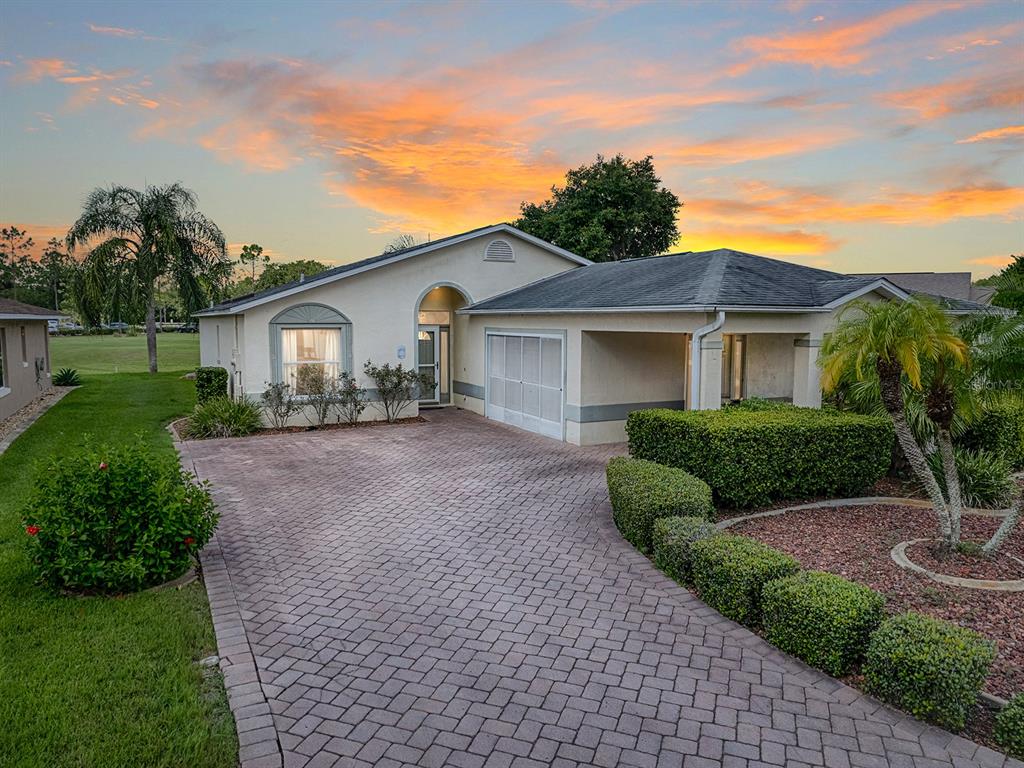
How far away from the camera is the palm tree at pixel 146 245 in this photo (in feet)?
88.4

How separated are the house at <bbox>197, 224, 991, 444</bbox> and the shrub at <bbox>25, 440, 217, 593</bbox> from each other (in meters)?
7.72

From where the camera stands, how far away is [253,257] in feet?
218

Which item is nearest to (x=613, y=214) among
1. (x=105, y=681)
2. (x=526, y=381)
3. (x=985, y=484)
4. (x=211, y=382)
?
(x=526, y=381)

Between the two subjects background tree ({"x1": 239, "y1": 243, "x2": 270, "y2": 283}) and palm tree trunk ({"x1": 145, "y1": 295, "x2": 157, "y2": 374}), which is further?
background tree ({"x1": 239, "y1": 243, "x2": 270, "y2": 283})

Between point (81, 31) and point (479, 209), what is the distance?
17.9 meters

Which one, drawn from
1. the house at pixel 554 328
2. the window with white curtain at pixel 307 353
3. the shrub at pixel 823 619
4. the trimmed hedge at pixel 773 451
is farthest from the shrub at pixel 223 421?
the shrub at pixel 823 619

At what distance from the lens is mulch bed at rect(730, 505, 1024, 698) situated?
16.9 ft

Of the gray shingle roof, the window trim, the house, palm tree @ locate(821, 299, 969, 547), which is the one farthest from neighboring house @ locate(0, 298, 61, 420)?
palm tree @ locate(821, 299, 969, 547)

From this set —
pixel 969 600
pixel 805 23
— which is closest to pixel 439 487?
pixel 969 600

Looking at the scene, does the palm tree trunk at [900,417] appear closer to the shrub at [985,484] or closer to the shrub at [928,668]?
the shrub at [985,484]

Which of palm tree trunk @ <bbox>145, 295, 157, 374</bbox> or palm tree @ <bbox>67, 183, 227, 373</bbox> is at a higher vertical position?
palm tree @ <bbox>67, 183, 227, 373</bbox>

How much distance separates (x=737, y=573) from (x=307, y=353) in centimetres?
1287

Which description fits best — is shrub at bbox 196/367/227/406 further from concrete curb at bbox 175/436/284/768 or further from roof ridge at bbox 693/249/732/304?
roof ridge at bbox 693/249/732/304

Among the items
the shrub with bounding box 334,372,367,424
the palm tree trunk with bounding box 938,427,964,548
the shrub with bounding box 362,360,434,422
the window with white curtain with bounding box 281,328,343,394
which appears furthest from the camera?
the shrub with bounding box 362,360,434,422
